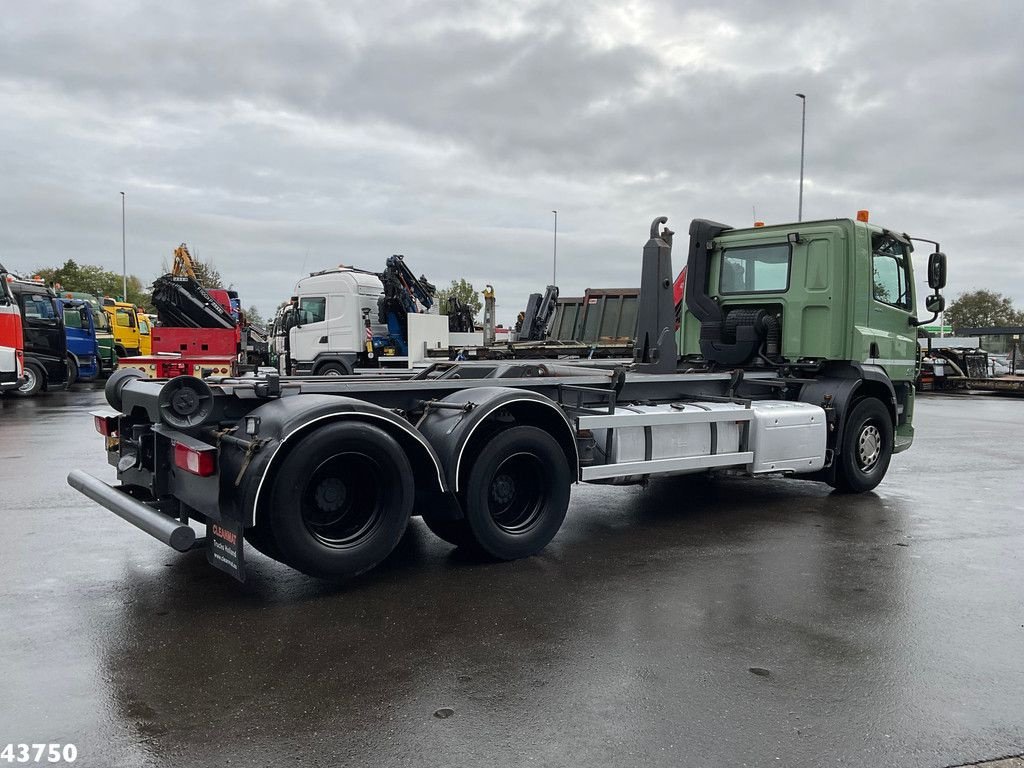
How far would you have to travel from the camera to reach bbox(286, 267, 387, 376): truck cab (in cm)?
2052

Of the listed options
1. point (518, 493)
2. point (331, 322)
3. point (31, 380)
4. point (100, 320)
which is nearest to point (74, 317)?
point (100, 320)

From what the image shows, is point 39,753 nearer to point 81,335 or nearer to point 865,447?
point 865,447

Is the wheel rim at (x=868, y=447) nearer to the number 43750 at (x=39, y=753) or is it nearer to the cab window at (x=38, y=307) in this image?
the number 43750 at (x=39, y=753)

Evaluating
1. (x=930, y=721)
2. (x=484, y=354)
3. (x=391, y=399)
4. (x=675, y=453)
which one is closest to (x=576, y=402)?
(x=675, y=453)

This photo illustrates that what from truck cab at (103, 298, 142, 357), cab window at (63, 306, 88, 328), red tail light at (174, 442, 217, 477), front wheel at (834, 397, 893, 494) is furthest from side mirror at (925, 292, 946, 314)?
truck cab at (103, 298, 142, 357)

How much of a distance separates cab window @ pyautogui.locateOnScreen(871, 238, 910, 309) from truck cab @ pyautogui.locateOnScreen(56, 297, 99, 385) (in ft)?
76.9

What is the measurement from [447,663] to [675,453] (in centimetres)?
349

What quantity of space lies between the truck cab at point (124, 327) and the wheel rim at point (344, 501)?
29.5 metres

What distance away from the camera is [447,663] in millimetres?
4062

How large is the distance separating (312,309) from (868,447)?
15.1 metres

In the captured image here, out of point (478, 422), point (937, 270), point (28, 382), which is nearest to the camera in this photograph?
point (478, 422)

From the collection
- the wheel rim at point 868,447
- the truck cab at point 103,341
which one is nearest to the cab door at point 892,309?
the wheel rim at point 868,447

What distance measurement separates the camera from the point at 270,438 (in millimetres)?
4730

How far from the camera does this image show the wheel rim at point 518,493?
19.3 ft
